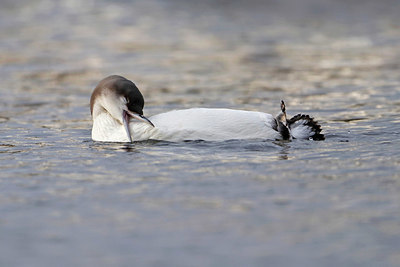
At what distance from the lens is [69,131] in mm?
8719

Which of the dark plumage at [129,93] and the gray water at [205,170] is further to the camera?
the dark plumage at [129,93]

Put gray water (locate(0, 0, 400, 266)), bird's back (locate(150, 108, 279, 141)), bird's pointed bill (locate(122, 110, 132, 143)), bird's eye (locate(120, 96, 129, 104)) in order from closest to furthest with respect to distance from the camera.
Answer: gray water (locate(0, 0, 400, 266))
bird's back (locate(150, 108, 279, 141))
bird's pointed bill (locate(122, 110, 132, 143))
bird's eye (locate(120, 96, 129, 104))

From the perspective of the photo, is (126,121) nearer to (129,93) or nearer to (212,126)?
(129,93)

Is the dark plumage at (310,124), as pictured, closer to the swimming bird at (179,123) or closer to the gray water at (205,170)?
the swimming bird at (179,123)

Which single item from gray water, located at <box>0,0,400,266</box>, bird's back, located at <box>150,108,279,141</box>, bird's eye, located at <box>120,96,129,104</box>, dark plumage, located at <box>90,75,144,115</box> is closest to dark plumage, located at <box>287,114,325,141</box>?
gray water, located at <box>0,0,400,266</box>

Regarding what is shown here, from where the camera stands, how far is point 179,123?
7.12m

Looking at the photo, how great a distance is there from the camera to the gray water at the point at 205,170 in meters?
4.43

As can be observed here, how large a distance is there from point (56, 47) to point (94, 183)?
36.7 feet

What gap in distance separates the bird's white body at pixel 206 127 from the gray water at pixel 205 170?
0.29ft

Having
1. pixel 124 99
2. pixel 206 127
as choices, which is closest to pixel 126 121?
pixel 124 99

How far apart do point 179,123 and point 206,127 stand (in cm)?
25

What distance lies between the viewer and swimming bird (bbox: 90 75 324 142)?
280 inches

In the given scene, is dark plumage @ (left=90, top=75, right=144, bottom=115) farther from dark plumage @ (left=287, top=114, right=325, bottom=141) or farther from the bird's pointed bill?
dark plumage @ (left=287, top=114, right=325, bottom=141)

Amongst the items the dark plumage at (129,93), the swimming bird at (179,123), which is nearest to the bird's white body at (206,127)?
the swimming bird at (179,123)
